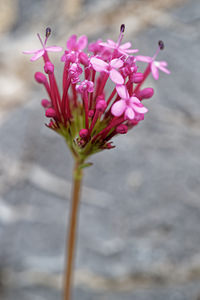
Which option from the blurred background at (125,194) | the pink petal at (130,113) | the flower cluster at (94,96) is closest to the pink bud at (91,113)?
the flower cluster at (94,96)

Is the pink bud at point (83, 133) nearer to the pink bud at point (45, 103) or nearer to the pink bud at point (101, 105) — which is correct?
the pink bud at point (101, 105)

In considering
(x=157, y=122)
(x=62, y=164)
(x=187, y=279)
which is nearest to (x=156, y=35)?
(x=157, y=122)

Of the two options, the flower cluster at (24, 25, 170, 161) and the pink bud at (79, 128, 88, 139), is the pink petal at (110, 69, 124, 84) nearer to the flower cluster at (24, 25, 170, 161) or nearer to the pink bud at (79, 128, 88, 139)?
the flower cluster at (24, 25, 170, 161)

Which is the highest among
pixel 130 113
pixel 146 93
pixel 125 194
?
pixel 125 194

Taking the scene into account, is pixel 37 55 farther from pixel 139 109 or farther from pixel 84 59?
pixel 139 109

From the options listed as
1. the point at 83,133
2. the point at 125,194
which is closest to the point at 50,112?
the point at 83,133

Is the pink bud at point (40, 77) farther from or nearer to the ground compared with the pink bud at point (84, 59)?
farther from the ground
